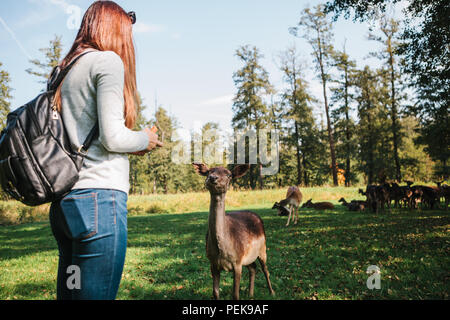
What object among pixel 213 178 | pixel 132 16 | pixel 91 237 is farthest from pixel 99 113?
pixel 213 178

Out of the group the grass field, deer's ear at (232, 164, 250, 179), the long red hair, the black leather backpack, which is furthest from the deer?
the black leather backpack

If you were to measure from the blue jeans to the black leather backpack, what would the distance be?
11cm

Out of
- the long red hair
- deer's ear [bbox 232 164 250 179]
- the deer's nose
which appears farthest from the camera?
deer's ear [bbox 232 164 250 179]

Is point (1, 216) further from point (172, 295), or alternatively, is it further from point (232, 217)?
point (232, 217)

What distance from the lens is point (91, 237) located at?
1583 millimetres

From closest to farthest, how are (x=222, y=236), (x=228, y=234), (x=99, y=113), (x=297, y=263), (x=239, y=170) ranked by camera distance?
(x=99, y=113)
(x=222, y=236)
(x=228, y=234)
(x=239, y=170)
(x=297, y=263)

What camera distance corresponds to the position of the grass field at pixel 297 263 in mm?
5152

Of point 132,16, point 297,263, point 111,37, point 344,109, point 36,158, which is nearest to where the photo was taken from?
point 36,158

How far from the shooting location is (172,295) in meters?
5.11

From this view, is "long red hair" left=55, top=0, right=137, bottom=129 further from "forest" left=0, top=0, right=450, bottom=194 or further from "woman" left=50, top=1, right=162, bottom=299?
"forest" left=0, top=0, right=450, bottom=194

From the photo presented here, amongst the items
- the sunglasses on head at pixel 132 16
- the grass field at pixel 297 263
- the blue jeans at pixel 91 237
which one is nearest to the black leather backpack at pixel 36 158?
the blue jeans at pixel 91 237

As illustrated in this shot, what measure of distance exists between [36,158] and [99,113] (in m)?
0.41

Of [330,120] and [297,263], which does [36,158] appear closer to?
[297,263]

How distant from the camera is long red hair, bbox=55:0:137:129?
1882 millimetres
